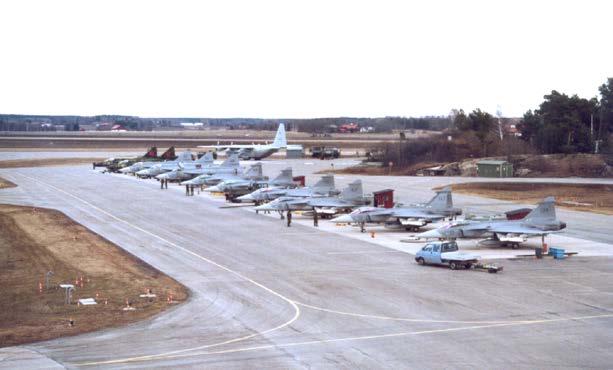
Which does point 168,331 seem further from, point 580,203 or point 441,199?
point 580,203

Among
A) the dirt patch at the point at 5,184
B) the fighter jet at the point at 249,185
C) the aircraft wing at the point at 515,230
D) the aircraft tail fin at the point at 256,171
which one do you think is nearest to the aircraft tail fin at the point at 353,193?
the fighter jet at the point at 249,185

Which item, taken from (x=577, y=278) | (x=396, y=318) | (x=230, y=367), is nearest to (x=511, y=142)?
(x=577, y=278)

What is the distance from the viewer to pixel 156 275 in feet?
121

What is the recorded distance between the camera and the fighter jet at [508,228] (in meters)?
45.3

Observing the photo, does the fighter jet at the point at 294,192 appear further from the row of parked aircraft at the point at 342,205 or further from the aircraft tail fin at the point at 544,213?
the aircraft tail fin at the point at 544,213

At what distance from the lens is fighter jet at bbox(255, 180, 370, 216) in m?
58.9

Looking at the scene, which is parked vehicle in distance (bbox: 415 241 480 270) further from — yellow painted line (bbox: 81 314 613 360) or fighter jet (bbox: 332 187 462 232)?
fighter jet (bbox: 332 187 462 232)

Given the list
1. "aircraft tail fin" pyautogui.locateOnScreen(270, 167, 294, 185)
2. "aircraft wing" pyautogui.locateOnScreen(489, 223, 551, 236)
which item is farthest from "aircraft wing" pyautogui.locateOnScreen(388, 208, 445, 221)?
"aircraft tail fin" pyautogui.locateOnScreen(270, 167, 294, 185)

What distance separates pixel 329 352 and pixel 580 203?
1909 inches

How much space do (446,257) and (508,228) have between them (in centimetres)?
809

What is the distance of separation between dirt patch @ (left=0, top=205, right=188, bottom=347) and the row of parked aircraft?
16107 mm

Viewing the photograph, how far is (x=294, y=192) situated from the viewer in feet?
213

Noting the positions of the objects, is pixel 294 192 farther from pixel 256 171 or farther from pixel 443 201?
pixel 443 201

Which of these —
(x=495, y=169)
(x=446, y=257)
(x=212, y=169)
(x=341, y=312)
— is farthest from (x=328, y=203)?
(x=495, y=169)
